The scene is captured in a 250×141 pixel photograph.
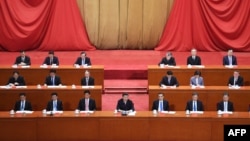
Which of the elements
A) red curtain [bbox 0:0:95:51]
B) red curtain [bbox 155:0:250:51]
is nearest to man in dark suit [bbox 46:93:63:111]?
red curtain [bbox 0:0:95:51]

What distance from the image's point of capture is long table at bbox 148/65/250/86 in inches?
→ 484

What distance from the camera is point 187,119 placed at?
960cm

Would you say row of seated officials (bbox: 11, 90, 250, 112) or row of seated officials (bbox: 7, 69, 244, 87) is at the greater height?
row of seated officials (bbox: 7, 69, 244, 87)

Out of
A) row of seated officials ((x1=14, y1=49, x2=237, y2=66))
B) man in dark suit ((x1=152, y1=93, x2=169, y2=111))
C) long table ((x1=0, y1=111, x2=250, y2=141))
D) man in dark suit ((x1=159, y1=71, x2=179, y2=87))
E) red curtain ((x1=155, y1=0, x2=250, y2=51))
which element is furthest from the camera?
red curtain ((x1=155, y1=0, x2=250, y2=51))

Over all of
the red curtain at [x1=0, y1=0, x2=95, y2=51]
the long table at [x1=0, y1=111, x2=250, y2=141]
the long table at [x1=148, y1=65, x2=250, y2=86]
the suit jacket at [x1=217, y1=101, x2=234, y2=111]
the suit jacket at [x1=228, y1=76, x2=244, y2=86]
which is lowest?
the long table at [x1=0, y1=111, x2=250, y2=141]

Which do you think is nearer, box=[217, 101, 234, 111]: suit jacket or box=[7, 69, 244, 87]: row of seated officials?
box=[217, 101, 234, 111]: suit jacket

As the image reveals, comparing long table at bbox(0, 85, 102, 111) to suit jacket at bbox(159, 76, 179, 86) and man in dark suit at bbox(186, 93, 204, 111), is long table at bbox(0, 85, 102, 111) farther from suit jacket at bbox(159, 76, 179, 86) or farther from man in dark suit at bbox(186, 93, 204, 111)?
man in dark suit at bbox(186, 93, 204, 111)

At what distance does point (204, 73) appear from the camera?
12.4m

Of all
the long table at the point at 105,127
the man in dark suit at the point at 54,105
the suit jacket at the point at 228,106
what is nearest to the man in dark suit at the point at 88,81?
the man in dark suit at the point at 54,105

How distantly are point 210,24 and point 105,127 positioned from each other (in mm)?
6653

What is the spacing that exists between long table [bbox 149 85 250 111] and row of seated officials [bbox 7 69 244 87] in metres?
0.28

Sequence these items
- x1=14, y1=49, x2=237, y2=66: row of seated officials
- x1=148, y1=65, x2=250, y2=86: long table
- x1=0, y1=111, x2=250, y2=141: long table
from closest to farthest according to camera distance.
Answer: x1=0, y1=111, x2=250, y2=141: long table, x1=148, y1=65, x2=250, y2=86: long table, x1=14, y1=49, x2=237, y2=66: row of seated officials

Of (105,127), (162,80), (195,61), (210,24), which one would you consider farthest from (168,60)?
(105,127)

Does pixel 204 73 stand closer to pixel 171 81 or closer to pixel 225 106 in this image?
pixel 171 81
